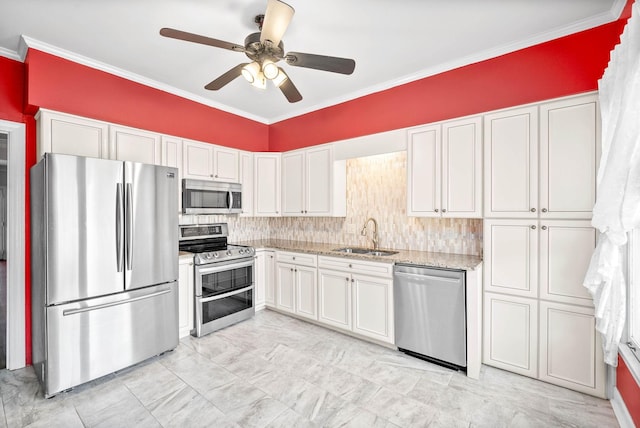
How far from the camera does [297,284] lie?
145 inches

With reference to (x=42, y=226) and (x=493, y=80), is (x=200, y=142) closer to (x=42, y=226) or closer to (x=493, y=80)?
(x=42, y=226)

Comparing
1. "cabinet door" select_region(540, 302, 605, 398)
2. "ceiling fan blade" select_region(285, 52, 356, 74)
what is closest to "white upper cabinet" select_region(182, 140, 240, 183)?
"ceiling fan blade" select_region(285, 52, 356, 74)

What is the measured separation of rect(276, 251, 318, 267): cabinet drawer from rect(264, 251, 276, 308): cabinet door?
14cm

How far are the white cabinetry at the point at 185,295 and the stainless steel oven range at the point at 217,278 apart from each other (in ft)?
0.19

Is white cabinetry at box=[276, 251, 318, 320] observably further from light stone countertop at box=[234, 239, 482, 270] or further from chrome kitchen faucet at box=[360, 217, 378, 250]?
chrome kitchen faucet at box=[360, 217, 378, 250]

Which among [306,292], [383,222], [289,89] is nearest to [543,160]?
[383,222]

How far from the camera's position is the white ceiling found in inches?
84.5

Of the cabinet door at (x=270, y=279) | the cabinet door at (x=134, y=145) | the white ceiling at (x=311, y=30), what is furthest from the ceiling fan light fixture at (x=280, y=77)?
the cabinet door at (x=270, y=279)


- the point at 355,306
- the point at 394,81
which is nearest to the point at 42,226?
the point at 355,306

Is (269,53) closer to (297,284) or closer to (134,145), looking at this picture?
(134,145)

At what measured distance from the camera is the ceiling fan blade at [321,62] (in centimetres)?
201

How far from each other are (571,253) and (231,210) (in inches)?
139

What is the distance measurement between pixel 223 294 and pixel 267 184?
5.53ft

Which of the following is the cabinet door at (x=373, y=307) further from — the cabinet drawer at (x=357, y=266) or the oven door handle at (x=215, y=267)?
the oven door handle at (x=215, y=267)
